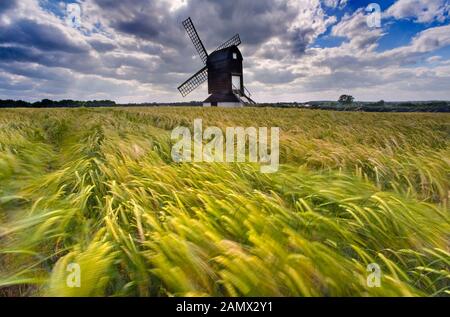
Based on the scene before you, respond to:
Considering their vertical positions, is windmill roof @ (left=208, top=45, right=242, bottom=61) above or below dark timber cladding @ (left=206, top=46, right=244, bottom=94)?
above

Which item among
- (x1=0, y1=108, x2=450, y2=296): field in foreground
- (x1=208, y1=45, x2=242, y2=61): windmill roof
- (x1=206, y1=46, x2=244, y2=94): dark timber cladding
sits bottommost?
(x1=0, y1=108, x2=450, y2=296): field in foreground

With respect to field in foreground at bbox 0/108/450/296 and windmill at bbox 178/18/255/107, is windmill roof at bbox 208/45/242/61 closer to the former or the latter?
windmill at bbox 178/18/255/107

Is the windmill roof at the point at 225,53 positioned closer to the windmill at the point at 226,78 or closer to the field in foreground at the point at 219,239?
the windmill at the point at 226,78

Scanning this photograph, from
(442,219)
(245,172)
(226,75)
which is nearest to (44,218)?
(245,172)

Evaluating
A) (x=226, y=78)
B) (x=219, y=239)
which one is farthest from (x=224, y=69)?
(x=219, y=239)

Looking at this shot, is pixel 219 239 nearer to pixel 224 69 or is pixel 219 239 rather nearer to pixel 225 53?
pixel 224 69

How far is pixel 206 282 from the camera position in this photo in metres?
1.25

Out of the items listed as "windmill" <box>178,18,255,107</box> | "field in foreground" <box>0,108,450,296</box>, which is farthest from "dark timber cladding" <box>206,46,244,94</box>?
"field in foreground" <box>0,108,450,296</box>

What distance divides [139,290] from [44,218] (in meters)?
1.05

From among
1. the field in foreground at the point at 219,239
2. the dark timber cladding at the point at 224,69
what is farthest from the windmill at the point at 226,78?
the field in foreground at the point at 219,239
